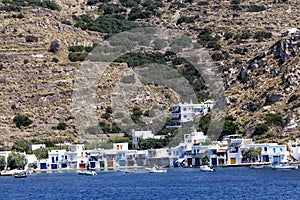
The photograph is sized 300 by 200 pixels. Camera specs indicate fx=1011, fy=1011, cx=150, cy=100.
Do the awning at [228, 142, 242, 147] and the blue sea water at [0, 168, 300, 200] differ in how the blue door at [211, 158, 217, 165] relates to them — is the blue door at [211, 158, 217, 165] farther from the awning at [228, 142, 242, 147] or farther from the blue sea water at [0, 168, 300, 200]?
the blue sea water at [0, 168, 300, 200]

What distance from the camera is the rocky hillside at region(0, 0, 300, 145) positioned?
130375 mm

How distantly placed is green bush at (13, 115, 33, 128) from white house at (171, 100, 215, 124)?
20034 mm

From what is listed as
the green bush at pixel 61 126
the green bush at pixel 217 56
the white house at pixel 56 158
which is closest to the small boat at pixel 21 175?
the white house at pixel 56 158

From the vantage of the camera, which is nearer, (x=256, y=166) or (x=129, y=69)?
(x=256, y=166)

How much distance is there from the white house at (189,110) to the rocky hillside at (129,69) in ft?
10.6

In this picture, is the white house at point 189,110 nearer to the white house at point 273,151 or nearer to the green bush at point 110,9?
the white house at point 273,151

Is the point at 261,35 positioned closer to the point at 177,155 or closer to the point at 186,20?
the point at 186,20

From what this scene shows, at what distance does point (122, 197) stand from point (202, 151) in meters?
40.3

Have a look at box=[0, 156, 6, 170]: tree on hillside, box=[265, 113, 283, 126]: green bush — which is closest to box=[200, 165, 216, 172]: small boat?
box=[265, 113, 283, 126]: green bush

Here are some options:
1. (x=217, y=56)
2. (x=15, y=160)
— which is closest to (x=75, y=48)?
(x=217, y=56)

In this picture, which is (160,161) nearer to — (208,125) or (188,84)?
(208,125)

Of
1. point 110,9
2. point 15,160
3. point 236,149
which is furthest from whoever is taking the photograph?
point 110,9

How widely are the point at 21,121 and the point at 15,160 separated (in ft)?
37.9

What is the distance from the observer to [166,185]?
95688 mm
